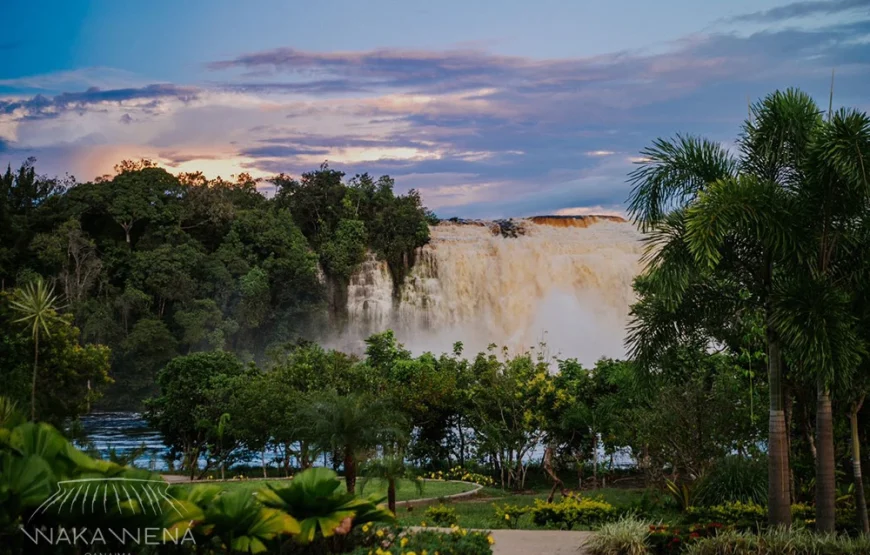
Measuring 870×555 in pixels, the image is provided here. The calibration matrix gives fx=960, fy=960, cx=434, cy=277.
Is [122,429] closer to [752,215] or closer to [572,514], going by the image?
[572,514]

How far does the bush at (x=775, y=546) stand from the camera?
33.4 feet

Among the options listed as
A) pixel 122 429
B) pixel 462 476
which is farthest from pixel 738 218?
pixel 122 429

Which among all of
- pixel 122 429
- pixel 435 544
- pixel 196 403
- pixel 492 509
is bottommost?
pixel 492 509

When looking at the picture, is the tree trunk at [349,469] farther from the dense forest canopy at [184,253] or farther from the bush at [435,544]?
the dense forest canopy at [184,253]

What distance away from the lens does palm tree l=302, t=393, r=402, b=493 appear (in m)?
14.1

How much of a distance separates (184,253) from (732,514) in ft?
105

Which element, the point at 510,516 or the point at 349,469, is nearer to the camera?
the point at 510,516

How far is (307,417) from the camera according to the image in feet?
49.9

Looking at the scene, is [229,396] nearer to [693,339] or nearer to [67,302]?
[67,302]

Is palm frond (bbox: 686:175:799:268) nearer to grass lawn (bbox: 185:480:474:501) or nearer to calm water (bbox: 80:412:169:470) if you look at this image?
grass lawn (bbox: 185:480:474:501)

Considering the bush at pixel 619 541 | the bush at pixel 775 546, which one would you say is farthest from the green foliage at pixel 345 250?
the bush at pixel 775 546

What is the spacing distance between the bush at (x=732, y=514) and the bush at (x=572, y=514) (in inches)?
46.2

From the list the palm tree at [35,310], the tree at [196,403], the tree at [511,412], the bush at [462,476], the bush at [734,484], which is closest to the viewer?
the bush at [734,484]

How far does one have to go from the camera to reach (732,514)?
12.9 m
